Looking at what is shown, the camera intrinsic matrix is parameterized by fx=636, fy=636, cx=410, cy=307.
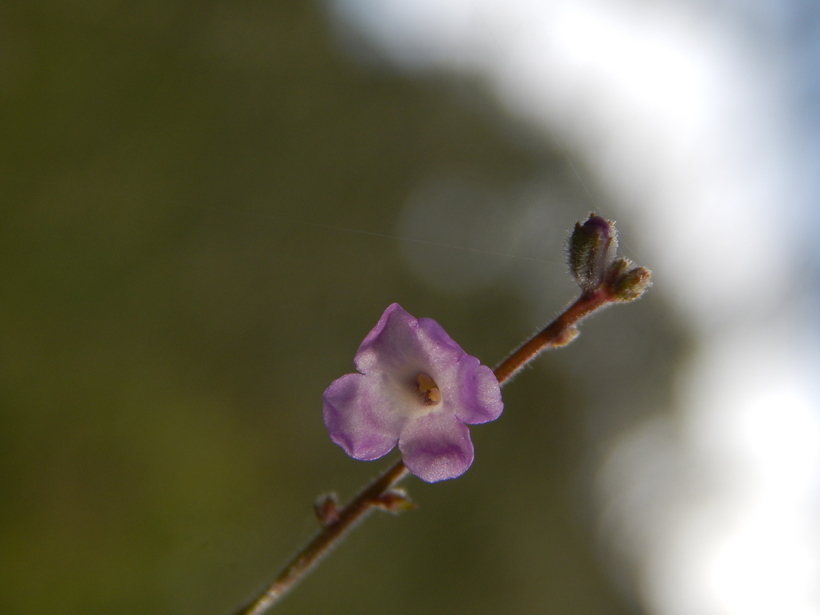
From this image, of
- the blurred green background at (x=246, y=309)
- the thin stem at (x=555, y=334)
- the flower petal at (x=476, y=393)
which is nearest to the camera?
the flower petal at (x=476, y=393)

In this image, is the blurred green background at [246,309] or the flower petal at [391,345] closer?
the flower petal at [391,345]

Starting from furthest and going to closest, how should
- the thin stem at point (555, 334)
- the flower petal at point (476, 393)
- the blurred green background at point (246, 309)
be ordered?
1. the blurred green background at point (246, 309)
2. the thin stem at point (555, 334)
3. the flower petal at point (476, 393)

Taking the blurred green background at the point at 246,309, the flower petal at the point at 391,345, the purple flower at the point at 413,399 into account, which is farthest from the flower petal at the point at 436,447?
the blurred green background at the point at 246,309

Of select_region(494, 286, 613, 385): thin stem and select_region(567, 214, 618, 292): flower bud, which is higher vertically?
select_region(567, 214, 618, 292): flower bud

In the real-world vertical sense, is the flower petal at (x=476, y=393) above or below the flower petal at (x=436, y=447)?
above

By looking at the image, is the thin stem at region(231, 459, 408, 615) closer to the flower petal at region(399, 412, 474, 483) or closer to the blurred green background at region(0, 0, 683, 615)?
the flower petal at region(399, 412, 474, 483)

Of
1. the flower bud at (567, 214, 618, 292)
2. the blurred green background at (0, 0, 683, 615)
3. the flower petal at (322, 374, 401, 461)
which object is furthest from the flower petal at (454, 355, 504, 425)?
the blurred green background at (0, 0, 683, 615)

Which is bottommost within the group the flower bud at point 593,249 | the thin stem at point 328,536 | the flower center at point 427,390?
the thin stem at point 328,536

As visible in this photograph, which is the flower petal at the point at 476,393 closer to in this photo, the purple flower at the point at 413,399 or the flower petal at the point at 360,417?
the purple flower at the point at 413,399
